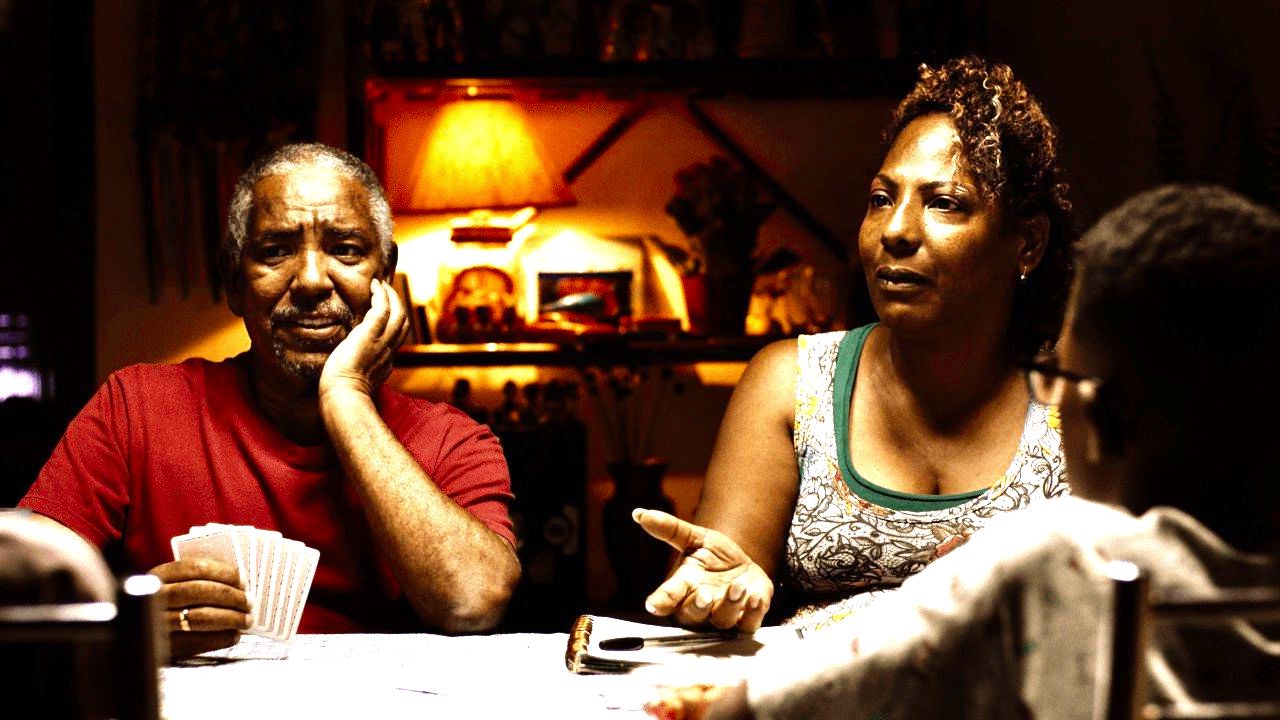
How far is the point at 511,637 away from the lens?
1.52m

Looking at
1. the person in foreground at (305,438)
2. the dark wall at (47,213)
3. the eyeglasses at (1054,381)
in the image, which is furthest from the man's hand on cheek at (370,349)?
the dark wall at (47,213)

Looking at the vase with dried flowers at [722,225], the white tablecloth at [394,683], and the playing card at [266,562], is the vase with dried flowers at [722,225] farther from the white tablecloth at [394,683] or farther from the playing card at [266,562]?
the playing card at [266,562]

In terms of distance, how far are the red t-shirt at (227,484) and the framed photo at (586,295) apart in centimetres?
216

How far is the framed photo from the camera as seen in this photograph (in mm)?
4086

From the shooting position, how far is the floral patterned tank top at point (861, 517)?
5.58ft

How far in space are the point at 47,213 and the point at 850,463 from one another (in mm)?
3088

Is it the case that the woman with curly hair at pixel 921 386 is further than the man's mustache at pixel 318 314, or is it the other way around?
the man's mustache at pixel 318 314

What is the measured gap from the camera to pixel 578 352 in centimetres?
396

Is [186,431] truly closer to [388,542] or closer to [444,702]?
[388,542]

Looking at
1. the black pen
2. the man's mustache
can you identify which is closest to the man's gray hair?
the man's mustache

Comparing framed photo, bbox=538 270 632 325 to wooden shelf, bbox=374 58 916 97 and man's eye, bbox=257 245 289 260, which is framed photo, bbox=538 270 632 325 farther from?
man's eye, bbox=257 245 289 260

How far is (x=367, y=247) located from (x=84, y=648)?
1.34m

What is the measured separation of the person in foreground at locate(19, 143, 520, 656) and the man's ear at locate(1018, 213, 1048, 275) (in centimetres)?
85

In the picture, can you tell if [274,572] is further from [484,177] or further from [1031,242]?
[484,177]
